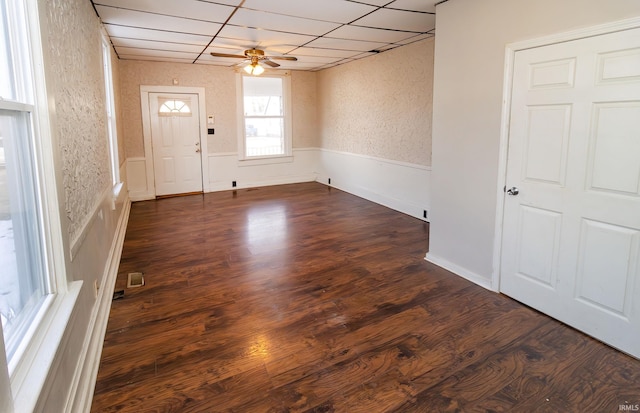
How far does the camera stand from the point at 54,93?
1867 mm

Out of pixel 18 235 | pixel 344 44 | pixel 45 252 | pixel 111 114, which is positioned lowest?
pixel 45 252

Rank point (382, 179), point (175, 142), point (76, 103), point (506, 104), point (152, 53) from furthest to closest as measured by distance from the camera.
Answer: point (175, 142)
point (382, 179)
point (152, 53)
point (506, 104)
point (76, 103)

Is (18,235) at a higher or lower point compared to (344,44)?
lower

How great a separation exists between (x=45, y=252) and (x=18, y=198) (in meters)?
0.29

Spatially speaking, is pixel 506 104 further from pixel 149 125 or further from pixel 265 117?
pixel 149 125

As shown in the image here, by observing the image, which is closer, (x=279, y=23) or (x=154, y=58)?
(x=279, y=23)

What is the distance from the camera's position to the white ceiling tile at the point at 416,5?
3.51m

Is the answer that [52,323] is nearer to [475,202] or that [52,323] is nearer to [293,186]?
[475,202]

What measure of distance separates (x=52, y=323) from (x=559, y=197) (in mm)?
3080

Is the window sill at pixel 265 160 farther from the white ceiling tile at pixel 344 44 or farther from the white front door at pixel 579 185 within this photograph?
the white front door at pixel 579 185

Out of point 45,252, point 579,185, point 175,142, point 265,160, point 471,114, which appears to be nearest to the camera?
point 45,252

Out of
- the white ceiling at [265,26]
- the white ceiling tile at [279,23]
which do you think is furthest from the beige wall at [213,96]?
the white ceiling tile at [279,23]

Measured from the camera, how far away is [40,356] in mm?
1380

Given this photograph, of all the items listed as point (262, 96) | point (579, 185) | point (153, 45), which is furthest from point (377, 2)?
point (262, 96)
